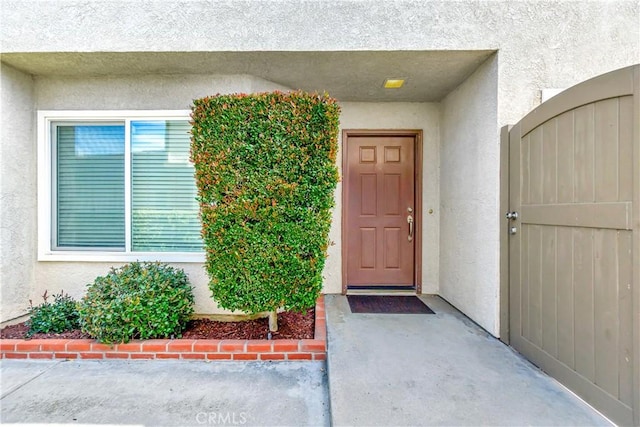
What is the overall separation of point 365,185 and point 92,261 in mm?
3434

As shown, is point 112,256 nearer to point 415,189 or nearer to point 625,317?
point 415,189

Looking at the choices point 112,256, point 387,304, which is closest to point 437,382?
point 387,304

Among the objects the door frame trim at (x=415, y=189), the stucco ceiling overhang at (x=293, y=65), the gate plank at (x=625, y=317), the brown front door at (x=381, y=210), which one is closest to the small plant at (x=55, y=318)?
the stucco ceiling overhang at (x=293, y=65)

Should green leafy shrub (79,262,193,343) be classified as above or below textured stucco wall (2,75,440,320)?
below

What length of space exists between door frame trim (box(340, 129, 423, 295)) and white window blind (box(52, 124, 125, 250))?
2690mm

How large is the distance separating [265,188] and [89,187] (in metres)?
2.41

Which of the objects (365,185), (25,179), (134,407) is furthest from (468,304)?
(25,179)

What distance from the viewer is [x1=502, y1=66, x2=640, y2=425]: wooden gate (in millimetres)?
1725

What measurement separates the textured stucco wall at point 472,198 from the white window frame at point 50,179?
2.93 metres

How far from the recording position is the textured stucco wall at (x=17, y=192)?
3.22 meters

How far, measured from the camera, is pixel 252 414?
2.02 meters

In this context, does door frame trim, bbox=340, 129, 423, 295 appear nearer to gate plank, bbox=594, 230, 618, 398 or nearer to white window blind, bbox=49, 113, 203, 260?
white window blind, bbox=49, 113, 203, 260

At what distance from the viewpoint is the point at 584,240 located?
1.99 metres

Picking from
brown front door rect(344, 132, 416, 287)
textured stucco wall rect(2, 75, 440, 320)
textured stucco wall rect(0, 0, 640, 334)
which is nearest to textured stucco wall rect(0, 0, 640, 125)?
textured stucco wall rect(0, 0, 640, 334)
